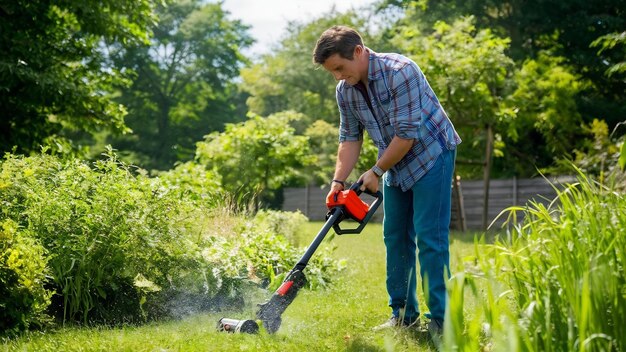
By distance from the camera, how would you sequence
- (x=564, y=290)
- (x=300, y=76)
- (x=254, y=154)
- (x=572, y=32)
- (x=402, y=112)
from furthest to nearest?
1. (x=300, y=76)
2. (x=572, y=32)
3. (x=254, y=154)
4. (x=402, y=112)
5. (x=564, y=290)

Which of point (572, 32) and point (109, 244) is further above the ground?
point (572, 32)

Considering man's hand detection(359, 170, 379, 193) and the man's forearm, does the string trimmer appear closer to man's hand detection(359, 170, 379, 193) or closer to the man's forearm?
man's hand detection(359, 170, 379, 193)

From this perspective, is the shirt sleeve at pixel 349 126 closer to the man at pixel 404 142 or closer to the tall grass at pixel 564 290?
the man at pixel 404 142

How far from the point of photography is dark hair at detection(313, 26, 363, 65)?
3926 mm

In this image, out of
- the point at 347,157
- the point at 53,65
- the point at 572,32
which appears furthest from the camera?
the point at 572,32

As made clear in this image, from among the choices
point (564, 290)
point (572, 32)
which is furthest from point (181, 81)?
point (564, 290)

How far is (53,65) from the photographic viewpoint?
38.4ft

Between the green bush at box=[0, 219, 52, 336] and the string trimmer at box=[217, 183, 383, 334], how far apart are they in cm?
102

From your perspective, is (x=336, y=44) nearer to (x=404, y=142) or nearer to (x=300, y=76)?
(x=404, y=142)

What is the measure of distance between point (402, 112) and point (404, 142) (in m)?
0.16

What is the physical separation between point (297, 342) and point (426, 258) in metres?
0.83

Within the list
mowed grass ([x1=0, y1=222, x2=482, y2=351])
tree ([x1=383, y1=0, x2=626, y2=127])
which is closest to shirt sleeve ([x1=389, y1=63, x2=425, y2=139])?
mowed grass ([x1=0, y1=222, x2=482, y2=351])

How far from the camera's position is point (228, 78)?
124ft

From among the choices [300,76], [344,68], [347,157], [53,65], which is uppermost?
[300,76]
